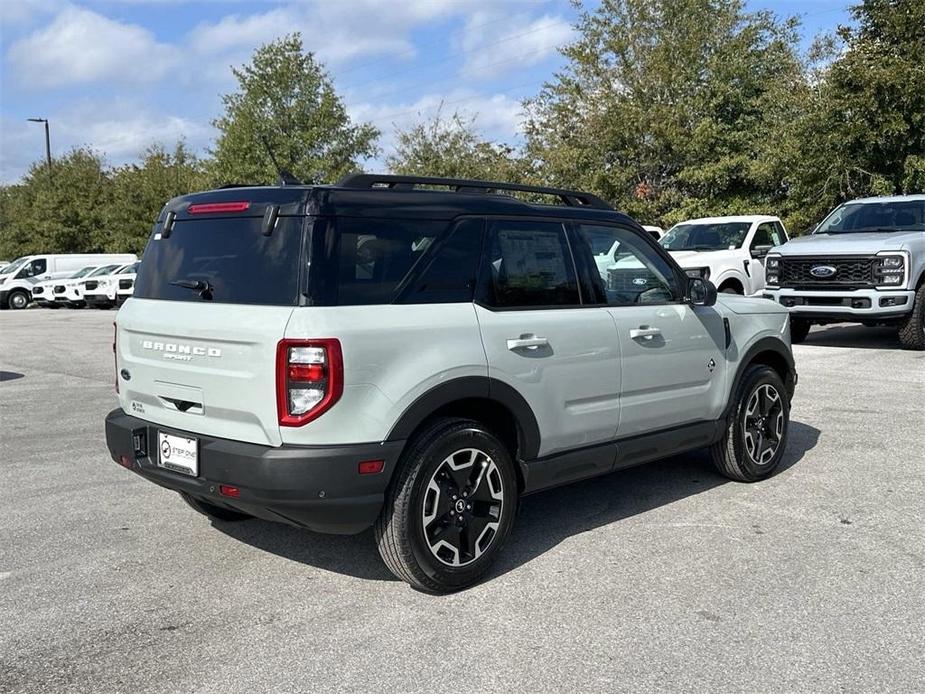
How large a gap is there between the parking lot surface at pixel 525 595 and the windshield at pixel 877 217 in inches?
279

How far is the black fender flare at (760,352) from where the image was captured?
560 centimetres

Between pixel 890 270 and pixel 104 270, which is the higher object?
pixel 104 270

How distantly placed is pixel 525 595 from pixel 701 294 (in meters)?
2.20

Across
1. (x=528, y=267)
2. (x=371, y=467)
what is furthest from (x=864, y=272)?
(x=371, y=467)

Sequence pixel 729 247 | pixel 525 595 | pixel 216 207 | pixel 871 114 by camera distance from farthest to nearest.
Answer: pixel 871 114
pixel 729 247
pixel 216 207
pixel 525 595

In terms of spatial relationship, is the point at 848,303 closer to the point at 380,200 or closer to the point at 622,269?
the point at 622,269

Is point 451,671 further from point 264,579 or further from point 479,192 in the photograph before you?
point 479,192

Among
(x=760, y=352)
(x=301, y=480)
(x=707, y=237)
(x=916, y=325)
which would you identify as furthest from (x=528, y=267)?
(x=707, y=237)

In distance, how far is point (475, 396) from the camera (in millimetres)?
4059

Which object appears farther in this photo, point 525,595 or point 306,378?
point 525,595

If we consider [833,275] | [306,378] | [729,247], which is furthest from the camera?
[729,247]

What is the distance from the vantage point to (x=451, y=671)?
3314 millimetres

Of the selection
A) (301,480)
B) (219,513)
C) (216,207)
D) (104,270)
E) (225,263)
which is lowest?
(219,513)

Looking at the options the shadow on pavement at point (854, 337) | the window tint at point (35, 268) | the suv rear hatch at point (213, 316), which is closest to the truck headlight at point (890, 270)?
the shadow on pavement at point (854, 337)
